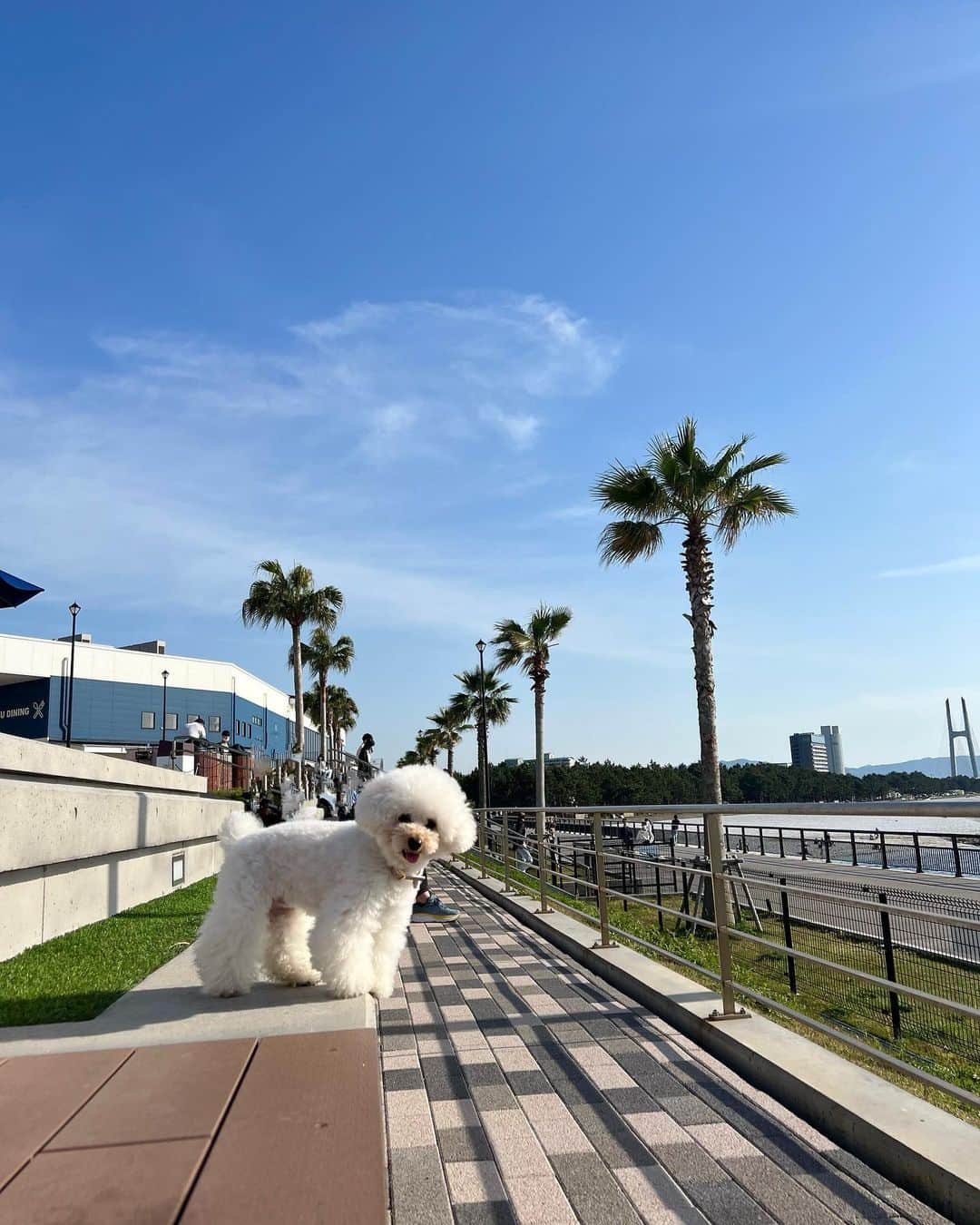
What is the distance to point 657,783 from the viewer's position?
2933 inches

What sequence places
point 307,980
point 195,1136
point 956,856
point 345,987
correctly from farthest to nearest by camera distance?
point 956,856, point 307,980, point 345,987, point 195,1136

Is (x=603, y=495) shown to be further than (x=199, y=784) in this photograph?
Yes

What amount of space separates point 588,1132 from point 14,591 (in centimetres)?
766

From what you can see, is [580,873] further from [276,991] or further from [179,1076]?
[179,1076]

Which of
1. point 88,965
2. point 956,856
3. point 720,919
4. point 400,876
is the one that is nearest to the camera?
point 720,919

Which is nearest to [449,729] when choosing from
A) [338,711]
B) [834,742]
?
[338,711]

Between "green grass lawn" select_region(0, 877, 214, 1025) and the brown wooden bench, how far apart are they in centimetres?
84

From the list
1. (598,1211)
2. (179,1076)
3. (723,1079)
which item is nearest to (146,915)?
(179,1076)

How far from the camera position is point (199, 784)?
13812 millimetres

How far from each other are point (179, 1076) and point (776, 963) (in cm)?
952

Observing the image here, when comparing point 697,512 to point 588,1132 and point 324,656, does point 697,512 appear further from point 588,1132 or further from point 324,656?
point 324,656

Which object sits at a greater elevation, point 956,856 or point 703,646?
point 703,646

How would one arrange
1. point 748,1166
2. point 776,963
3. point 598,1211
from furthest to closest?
1. point 776,963
2. point 748,1166
3. point 598,1211

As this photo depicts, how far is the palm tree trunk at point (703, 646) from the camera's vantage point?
52.5ft
